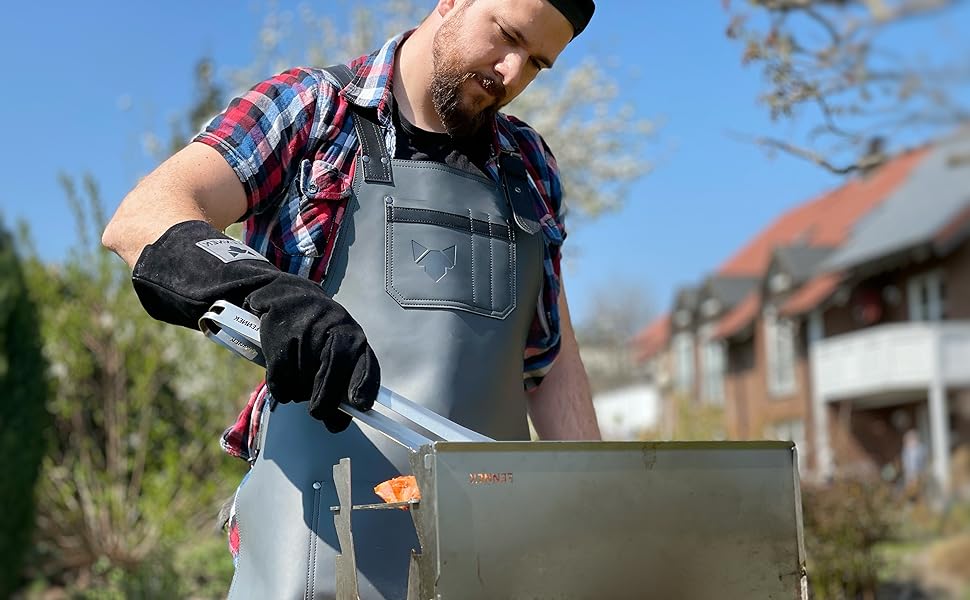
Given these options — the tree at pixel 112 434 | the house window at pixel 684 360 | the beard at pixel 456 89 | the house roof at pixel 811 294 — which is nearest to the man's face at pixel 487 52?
the beard at pixel 456 89

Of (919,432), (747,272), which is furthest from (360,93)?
(747,272)

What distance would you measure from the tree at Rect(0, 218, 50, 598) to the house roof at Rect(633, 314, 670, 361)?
87.6ft

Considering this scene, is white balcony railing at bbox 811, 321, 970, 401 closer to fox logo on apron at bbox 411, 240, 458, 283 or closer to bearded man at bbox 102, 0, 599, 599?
bearded man at bbox 102, 0, 599, 599

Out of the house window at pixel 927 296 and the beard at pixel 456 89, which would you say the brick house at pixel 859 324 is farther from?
the beard at pixel 456 89

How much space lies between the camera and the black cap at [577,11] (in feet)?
6.25

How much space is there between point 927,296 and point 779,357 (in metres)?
5.06

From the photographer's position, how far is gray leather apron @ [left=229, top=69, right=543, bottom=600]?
1.69 meters

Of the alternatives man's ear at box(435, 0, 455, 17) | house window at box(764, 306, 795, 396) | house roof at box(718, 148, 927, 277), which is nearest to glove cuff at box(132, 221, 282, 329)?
man's ear at box(435, 0, 455, 17)

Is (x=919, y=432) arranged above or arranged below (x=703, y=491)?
above

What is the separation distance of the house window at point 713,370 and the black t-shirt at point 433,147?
92.9ft

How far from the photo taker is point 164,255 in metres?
1.55

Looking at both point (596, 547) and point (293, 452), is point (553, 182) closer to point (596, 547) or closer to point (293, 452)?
point (293, 452)

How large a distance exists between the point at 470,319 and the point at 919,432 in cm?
2457

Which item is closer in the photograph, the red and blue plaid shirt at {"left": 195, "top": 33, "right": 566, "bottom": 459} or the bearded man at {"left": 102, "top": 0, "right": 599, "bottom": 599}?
the bearded man at {"left": 102, "top": 0, "right": 599, "bottom": 599}
